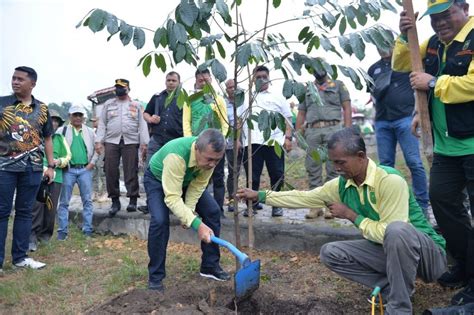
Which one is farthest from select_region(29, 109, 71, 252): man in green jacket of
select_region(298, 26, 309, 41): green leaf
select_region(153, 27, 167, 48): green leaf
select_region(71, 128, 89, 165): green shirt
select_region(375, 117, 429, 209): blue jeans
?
select_region(298, 26, 309, 41): green leaf

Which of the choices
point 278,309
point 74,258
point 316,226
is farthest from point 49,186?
point 278,309

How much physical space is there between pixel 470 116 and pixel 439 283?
4.25 feet

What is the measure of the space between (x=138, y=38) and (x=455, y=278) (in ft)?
8.83

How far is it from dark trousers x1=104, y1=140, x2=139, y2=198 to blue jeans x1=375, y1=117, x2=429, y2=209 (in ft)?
9.64

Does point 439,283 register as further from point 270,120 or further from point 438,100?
point 270,120

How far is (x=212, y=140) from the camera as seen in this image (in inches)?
129

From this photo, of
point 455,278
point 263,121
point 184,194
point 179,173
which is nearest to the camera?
point 263,121

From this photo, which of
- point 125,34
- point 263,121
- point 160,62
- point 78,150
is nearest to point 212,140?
point 263,121

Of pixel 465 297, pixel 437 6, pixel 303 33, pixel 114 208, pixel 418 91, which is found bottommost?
pixel 465 297

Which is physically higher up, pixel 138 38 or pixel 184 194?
pixel 138 38

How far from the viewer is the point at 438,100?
10.1 ft

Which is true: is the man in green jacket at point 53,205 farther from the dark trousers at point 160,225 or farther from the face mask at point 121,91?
the dark trousers at point 160,225

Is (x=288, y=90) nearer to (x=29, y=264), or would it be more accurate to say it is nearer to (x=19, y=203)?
(x=19, y=203)

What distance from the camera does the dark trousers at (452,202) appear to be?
3102 mm
